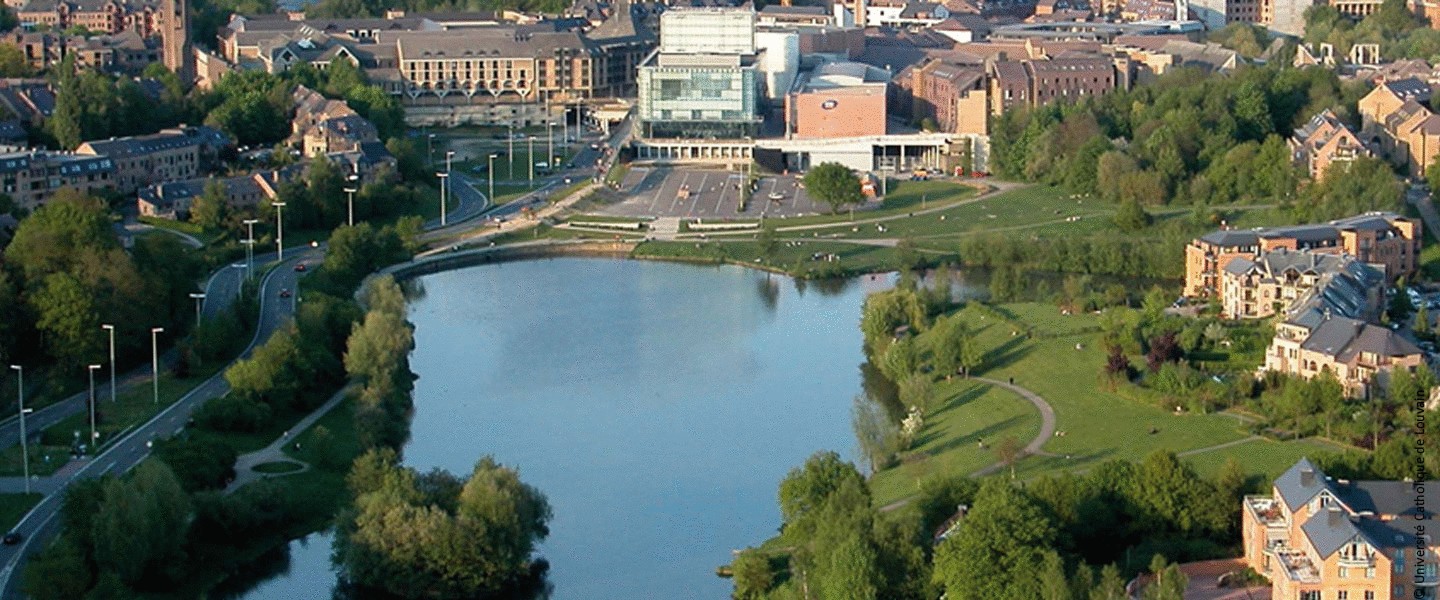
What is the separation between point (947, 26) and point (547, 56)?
305 inches

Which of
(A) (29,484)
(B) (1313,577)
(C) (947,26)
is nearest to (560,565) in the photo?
(A) (29,484)

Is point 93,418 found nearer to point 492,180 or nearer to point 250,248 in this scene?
point 250,248

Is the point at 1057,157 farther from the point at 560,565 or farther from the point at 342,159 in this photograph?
the point at 560,565

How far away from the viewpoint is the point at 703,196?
35875mm

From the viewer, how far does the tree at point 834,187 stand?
33.9 m

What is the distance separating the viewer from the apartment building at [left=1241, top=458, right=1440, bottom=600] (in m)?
16.2

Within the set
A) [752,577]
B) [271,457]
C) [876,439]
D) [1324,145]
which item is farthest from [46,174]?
[752,577]

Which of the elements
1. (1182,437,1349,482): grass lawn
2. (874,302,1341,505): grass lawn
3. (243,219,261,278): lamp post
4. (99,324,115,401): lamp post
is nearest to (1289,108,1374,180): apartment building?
(874,302,1341,505): grass lawn

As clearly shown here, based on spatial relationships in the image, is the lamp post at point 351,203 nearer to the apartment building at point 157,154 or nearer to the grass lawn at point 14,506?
the apartment building at point 157,154

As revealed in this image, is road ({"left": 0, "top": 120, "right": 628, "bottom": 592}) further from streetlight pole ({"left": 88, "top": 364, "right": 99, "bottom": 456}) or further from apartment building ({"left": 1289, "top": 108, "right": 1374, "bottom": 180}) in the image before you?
apartment building ({"left": 1289, "top": 108, "right": 1374, "bottom": 180})

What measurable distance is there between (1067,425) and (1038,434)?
0.32m

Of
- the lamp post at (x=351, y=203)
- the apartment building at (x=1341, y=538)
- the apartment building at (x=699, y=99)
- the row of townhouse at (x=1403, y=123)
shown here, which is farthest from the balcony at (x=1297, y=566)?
the apartment building at (x=699, y=99)

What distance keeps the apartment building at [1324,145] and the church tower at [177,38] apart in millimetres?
19489

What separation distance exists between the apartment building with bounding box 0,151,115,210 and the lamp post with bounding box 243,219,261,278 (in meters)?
2.77
